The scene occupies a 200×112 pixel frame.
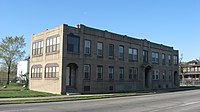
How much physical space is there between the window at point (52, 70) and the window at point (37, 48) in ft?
10.6

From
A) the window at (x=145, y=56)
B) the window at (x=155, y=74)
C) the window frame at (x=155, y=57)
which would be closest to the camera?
the window at (x=145, y=56)

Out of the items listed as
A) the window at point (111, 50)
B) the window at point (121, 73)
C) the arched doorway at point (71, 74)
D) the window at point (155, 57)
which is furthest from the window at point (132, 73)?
the arched doorway at point (71, 74)

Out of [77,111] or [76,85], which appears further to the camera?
[76,85]

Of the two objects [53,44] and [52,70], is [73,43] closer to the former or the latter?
[53,44]

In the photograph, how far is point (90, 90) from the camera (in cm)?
3272

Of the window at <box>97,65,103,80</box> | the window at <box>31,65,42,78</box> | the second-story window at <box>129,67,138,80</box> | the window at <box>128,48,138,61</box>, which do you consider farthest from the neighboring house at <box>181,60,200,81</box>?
the window at <box>31,65,42,78</box>

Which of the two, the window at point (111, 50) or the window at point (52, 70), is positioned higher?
the window at point (111, 50)

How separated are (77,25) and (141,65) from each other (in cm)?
1532

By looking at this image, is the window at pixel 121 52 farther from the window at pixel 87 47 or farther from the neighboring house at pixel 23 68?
the neighboring house at pixel 23 68

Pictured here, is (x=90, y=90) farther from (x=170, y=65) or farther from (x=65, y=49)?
(x=170, y=65)

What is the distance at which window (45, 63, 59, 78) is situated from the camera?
3070 cm

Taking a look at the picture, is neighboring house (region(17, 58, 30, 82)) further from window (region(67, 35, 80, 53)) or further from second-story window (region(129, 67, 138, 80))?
window (region(67, 35, 80, 53))

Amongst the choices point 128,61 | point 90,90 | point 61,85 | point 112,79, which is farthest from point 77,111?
point 128,61

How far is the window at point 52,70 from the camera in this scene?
30.7 metres
